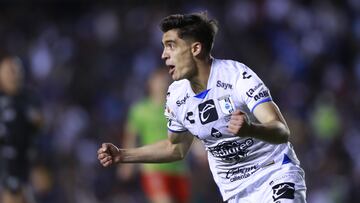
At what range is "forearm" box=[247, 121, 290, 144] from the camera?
6.48m

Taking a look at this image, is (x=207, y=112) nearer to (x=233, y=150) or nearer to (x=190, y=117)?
(x=190, y=117)

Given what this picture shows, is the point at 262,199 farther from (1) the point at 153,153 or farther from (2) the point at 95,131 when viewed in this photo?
(2) the point at 95,131

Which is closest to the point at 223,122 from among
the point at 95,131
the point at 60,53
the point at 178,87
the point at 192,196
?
the point at 178,87

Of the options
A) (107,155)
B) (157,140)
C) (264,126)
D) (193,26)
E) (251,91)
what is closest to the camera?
(264,126)

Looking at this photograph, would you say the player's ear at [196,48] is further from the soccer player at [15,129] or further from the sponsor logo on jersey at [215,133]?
the soccer player at [15,129]

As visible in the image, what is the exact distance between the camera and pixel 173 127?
7.63 meters

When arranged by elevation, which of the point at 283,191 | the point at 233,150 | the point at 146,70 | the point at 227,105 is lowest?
the point at 283,191

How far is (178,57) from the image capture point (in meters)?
7.34

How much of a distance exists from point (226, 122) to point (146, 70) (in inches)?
486

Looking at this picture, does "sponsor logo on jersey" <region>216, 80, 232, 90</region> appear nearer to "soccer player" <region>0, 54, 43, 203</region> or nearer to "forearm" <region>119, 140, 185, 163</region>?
"forearm" <region>119, 140, 185, 163</region>

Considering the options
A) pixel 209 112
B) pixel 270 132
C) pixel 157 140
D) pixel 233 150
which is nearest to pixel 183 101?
pixel 209 112

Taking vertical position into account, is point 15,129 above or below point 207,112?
above

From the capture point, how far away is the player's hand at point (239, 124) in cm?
629

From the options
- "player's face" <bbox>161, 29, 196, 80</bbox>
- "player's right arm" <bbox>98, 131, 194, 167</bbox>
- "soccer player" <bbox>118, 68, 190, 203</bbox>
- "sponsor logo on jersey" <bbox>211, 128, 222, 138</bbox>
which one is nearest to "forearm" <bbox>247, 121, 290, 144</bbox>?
"sponsor logo on jersey" <bbox>211, 128, 222, 138</bbox>
